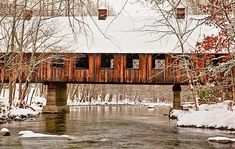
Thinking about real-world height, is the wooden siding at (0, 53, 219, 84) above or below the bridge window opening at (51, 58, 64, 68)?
below

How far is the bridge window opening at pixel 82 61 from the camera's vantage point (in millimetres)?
34447

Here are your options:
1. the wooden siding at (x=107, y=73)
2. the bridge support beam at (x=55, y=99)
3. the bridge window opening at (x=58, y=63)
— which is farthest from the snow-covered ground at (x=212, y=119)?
the bridge window opening at (x=58, y=63)

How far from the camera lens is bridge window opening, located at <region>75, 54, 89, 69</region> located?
34447 millimetres

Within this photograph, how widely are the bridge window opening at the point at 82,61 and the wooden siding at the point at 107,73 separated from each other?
30.8 inches

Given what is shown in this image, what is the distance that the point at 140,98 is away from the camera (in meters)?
88.2

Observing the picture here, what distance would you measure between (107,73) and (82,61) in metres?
4.27

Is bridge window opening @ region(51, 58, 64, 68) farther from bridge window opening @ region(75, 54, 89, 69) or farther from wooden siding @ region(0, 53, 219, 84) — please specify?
bridge window opening @ region(75, 54, 89, 69)

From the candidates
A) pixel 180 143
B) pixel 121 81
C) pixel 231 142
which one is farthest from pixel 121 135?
pixel 121 81

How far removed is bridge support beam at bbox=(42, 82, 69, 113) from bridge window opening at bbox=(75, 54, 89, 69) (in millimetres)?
2355

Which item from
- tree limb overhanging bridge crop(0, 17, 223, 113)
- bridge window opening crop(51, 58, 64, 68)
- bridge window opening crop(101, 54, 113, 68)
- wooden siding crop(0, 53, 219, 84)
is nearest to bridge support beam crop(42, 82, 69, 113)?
tree limb overhanging bridge crop(0, 17, 223, 113)

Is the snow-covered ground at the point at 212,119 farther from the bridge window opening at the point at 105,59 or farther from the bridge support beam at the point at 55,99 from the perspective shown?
the bridge support beam at the point at 55,99

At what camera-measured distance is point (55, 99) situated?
3431 cm

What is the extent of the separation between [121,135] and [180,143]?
3.49 m

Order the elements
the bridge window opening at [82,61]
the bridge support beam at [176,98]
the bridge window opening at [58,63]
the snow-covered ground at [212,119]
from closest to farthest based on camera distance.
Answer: the snow-covered ground at [212,119]
the bridge support beam at [176,98]
the bridge window opening at [58,63]
the bridge window opening at [82,61]
